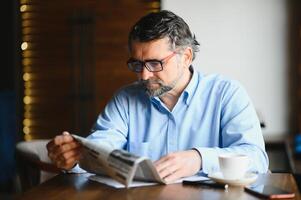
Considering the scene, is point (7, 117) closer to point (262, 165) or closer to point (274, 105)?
point (274, 105)

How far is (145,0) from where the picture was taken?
4371 millimetres

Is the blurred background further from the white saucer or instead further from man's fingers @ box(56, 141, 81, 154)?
man's fingers @ box(56, 141, 81, 154)

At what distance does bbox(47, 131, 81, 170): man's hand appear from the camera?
1.82 meters

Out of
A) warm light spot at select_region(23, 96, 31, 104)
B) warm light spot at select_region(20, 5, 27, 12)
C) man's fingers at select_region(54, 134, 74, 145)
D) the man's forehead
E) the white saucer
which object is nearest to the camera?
the white saucer

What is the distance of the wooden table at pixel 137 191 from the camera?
157cm

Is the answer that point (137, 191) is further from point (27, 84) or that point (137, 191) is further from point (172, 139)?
point (27, 84)

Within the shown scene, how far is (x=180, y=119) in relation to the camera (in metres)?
2.15

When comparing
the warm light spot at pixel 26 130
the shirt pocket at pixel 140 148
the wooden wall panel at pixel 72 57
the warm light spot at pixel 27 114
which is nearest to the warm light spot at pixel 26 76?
the wooden wall panel at pixel 72 57

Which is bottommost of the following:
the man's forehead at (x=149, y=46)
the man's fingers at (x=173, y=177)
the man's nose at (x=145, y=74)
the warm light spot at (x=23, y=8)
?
the man's fingers at (x=173, y=177)

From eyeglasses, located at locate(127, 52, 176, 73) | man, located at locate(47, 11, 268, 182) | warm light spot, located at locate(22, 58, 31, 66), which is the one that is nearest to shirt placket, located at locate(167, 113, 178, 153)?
man, located at locate(47, 11, 268, 182)

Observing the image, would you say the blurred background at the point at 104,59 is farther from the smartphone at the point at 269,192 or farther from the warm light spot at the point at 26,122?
the smartphone at the point at 269,192

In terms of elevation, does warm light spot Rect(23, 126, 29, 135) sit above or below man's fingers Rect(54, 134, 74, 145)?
below

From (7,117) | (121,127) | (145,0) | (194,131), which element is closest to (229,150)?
(194,131)

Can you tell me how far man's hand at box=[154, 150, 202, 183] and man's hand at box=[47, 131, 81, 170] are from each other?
29cm
